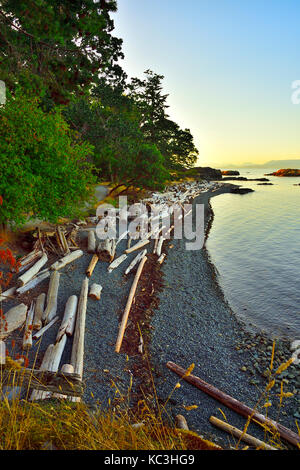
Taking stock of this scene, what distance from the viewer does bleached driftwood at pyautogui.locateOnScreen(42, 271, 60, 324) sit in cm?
904

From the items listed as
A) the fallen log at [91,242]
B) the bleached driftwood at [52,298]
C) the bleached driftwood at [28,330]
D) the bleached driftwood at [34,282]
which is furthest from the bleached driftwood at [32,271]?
the fallen log at [91,242]

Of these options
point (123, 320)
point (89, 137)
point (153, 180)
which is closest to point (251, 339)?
point (123, 320)

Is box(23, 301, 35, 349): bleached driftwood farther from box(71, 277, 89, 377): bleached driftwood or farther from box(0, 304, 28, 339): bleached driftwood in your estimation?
box(71, 277, 89, 377): bleached driftwood

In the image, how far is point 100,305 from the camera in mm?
10594

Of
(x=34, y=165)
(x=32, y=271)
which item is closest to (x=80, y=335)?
(x=32, y=271)

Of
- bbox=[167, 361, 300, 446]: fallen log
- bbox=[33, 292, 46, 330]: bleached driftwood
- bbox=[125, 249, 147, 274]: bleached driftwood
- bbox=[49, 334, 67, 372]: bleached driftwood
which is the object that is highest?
bbox=[125, 249, 147, 274]: bleached driftwood

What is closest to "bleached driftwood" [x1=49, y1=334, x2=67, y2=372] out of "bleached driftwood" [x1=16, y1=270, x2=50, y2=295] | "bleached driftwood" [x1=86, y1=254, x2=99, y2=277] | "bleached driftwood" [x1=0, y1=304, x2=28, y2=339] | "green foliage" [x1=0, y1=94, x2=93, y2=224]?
"bleached driftwood" [x1=0, y1=304, x2=28, y2=339]

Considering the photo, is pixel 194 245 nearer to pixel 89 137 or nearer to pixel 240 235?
pixel 240 235

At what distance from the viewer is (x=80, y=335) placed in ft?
27.2

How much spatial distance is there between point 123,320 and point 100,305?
1.34 m

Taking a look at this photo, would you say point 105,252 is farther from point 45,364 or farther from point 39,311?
point 45,364

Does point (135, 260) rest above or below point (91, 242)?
below

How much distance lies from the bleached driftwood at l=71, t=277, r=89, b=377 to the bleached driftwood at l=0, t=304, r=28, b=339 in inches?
69.1

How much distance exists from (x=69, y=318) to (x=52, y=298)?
145 centimetres
